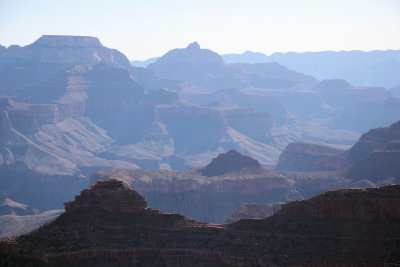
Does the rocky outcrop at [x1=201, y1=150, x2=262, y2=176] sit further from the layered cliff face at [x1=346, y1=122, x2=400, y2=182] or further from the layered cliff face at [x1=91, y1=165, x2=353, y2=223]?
the layered cliff face at [x1=346, y1=122, x2=400, y2=182]

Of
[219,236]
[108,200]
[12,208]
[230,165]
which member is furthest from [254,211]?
[12,208]

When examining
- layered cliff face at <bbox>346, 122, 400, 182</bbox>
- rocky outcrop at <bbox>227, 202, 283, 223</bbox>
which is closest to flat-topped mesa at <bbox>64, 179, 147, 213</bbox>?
rocky outcrop at <bbox>227, 202, 283, 223</bbox>

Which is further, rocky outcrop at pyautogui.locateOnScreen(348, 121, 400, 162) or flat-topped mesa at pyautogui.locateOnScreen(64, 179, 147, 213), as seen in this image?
rocky outcrop at pyautogui.locateOnScreen(348, 121, 400, 162)

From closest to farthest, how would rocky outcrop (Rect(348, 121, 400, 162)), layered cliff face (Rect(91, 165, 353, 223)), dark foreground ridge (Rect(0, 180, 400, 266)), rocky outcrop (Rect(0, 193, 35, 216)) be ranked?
dark foreground ridge (Rect(0, 180, 400, 266)), layered cliff face (Rect(91, 165, 353, 223)), rocky outcrop (Rect(348, 121, 400, 162)), rocky outcrop (Rect(0, 193, 35, 216))

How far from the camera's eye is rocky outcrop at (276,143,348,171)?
147100mm

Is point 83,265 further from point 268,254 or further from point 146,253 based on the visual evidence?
point 268,254

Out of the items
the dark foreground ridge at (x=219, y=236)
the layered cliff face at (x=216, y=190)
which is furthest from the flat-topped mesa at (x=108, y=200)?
the layered cliff face at (x=216, y=190)

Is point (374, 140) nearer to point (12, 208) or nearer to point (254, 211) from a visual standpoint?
point (254, 211)

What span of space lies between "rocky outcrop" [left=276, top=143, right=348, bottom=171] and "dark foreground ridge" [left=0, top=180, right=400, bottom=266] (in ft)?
309

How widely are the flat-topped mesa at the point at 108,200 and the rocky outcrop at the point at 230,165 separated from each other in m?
76.5

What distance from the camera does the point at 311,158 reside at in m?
163

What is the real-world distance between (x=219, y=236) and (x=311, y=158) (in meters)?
115

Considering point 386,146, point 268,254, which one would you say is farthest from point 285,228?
point 386,146

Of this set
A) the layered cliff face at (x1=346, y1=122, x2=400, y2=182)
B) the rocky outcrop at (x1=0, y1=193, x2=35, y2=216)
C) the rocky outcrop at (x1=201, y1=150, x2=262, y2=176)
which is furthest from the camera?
the rocky outcrop at (x1=0, y1=193, x2=35, y2=216)
